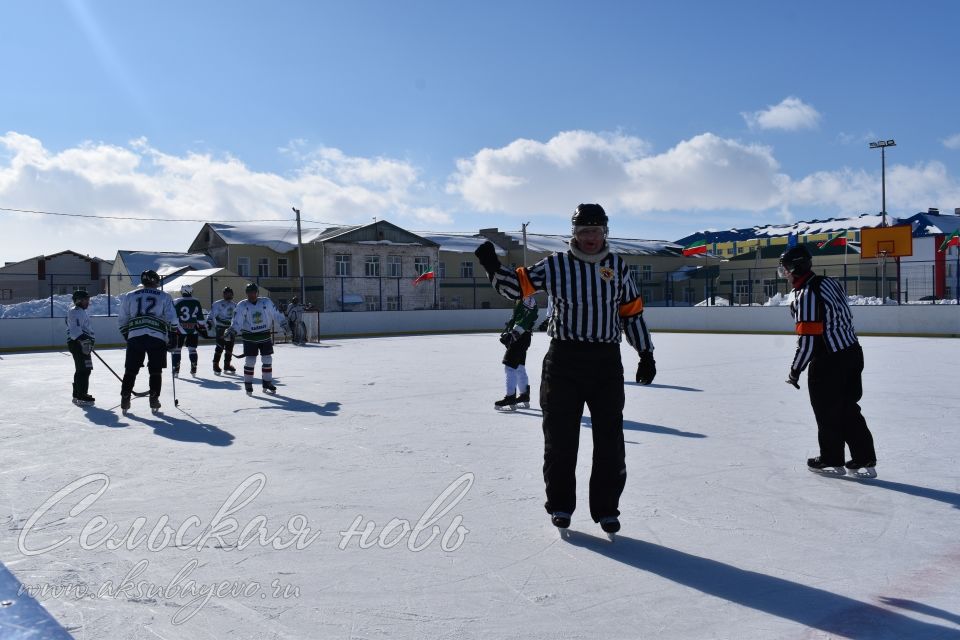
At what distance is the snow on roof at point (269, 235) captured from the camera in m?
45.0

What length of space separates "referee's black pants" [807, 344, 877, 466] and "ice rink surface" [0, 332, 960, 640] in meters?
0.23

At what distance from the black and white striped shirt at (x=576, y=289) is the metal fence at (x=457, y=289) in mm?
17728

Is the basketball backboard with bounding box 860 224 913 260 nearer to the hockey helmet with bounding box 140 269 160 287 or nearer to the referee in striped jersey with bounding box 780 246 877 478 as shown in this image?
the referee in striped jersey with bounding box 780 246 877 478

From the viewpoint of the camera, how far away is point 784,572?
11.0ft

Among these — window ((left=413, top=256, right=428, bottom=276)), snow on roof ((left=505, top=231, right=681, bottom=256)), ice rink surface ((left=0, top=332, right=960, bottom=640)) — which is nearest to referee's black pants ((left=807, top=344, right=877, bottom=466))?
ice rink surface ((left=0, top=332, right=960, bottom=640))

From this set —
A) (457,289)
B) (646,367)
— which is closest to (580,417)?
(646,367)

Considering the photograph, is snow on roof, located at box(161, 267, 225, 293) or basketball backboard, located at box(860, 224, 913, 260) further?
snow on roof, located at box(161, 267, 225, 293)

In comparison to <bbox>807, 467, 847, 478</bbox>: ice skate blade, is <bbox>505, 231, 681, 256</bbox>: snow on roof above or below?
above

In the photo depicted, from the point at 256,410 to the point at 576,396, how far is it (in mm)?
5750

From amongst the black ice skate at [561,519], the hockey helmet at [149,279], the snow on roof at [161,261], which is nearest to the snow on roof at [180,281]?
the snow on roof at [161,261]

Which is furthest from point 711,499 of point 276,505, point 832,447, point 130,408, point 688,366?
point 688,366

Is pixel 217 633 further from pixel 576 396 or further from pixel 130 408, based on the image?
pixel 130 408

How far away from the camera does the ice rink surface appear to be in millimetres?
2898

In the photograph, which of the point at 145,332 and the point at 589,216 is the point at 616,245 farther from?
the point at 589,216
